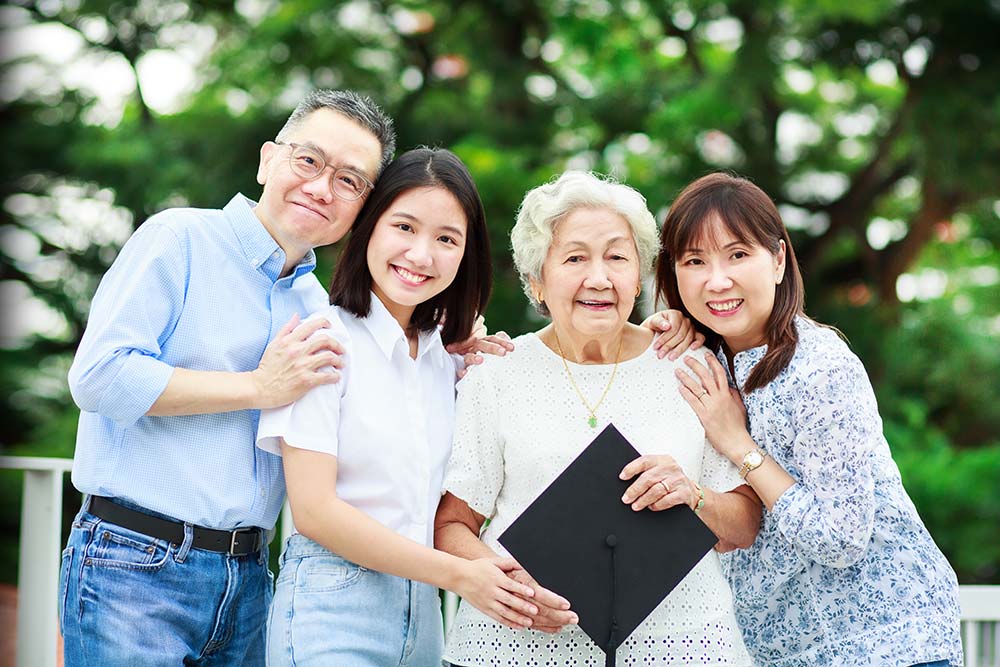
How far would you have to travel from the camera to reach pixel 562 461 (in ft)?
6.39

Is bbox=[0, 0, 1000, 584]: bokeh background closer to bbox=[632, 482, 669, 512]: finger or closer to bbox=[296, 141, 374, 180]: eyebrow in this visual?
bbox=[296, 141, 374, 180]: eyebrow

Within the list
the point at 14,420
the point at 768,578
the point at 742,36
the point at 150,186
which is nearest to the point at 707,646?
the point at 768,578

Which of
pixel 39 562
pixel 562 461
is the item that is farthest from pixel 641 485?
pixel 39 562

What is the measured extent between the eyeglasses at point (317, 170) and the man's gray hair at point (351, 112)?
6cm

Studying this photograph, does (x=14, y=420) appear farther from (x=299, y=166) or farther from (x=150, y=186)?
(x=299, y=166)

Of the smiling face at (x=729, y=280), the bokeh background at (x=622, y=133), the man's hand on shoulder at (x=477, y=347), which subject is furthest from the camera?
the bokeh background at (x=622, y=133)

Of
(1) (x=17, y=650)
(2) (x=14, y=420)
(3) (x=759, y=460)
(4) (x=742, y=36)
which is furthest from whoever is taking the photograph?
(2) (x=14, y=420)

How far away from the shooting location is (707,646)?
1890mm

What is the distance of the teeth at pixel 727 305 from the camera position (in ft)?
6.68

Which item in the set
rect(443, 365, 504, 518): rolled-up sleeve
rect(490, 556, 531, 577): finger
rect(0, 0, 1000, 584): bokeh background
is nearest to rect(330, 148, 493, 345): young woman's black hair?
Answer: rect(443, 365, 504, 518): rolled-up sleeve

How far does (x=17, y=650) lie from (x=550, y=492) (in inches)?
69.6

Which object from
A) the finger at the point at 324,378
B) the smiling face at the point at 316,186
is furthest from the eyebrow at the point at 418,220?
the finger at the point at 324,378

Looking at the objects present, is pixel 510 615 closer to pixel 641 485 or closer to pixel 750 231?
pixel 641 485

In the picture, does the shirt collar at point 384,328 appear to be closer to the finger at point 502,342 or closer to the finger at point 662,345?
the finger at point 502,342
